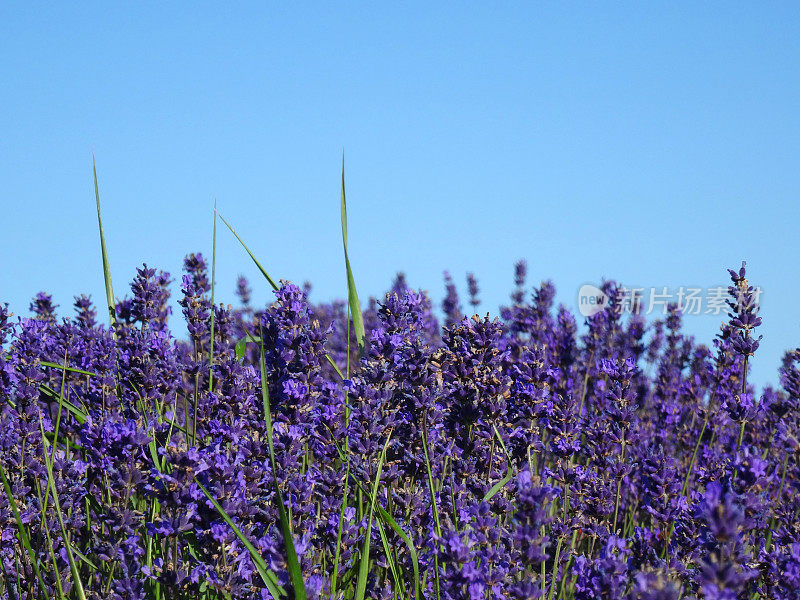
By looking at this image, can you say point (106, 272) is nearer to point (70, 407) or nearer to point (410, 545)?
point (70, 407)

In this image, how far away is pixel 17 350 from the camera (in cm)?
392

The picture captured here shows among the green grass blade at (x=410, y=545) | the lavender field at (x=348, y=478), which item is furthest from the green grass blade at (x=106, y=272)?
the green grass blade at (x=410, y=545)

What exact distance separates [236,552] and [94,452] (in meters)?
0.68

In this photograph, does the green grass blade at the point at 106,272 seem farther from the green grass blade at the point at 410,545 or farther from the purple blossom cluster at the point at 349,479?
the green grass blade at the point at 410,545

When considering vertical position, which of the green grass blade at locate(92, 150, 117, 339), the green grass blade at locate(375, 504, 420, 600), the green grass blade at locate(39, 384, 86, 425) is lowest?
the green grass blade at locate(375, 504, 420, 600)

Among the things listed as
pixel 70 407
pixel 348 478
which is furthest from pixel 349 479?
pixel 70 407

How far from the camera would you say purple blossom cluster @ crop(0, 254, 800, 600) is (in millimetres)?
2219

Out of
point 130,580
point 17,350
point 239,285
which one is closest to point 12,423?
point 17,350

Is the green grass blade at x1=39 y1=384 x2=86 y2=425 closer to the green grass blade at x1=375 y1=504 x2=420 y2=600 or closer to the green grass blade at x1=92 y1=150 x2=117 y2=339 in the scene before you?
the green grass blade at x1=92 y1=150 x2=117 y2=339

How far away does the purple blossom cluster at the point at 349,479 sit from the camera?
222cm

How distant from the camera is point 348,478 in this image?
10.1 ft

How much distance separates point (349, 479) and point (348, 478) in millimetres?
119

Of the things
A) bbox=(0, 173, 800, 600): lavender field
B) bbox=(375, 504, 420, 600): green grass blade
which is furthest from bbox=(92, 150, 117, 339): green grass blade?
bbox=(375, 504, 420, 600): green grass blade

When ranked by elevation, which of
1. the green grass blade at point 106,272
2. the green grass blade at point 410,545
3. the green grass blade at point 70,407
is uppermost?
the green grass blade at point 106,272
